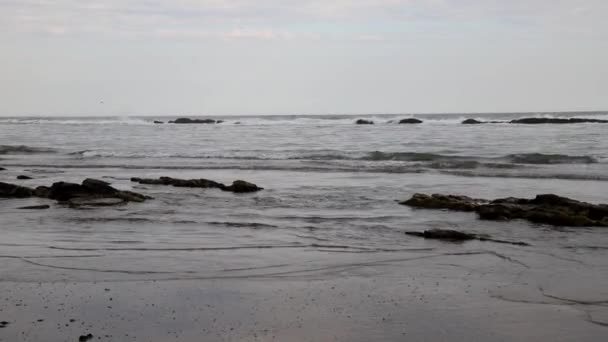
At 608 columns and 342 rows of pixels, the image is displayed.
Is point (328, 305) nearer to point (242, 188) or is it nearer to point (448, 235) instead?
point (448, 235)

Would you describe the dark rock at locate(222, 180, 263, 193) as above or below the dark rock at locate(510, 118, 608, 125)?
below

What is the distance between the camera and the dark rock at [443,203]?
42.8 ft

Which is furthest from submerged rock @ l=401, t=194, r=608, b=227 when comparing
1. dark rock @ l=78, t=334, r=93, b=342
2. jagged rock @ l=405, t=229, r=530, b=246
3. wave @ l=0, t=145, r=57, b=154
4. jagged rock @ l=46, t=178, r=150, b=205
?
wave @ l=0, t=145, r=57, b=154

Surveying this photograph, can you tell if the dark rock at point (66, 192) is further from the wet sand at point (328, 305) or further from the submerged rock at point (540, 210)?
the submerged rock at point (540, 210)

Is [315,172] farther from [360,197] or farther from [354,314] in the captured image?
[354,314]

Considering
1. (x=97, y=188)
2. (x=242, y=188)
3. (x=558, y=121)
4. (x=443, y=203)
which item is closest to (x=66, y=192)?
(x=97, y=188)

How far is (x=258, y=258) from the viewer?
8.30 m

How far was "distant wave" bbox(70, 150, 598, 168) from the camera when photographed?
2495cm

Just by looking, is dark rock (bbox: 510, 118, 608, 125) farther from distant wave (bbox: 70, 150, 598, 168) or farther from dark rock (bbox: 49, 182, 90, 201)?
dark rock (bbox: 49, 182, 90, 201)

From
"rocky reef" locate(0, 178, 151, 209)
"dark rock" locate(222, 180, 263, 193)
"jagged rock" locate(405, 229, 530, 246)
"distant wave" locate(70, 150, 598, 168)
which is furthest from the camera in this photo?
"distant wave" locate(70, 150, 598, 168)

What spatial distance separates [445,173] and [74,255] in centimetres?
1584

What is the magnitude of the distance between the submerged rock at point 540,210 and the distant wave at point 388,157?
1115cm

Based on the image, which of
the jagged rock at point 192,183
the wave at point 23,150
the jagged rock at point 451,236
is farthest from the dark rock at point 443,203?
the wave at point 23,150

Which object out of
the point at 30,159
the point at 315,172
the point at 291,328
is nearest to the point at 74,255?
the point at 291,328
